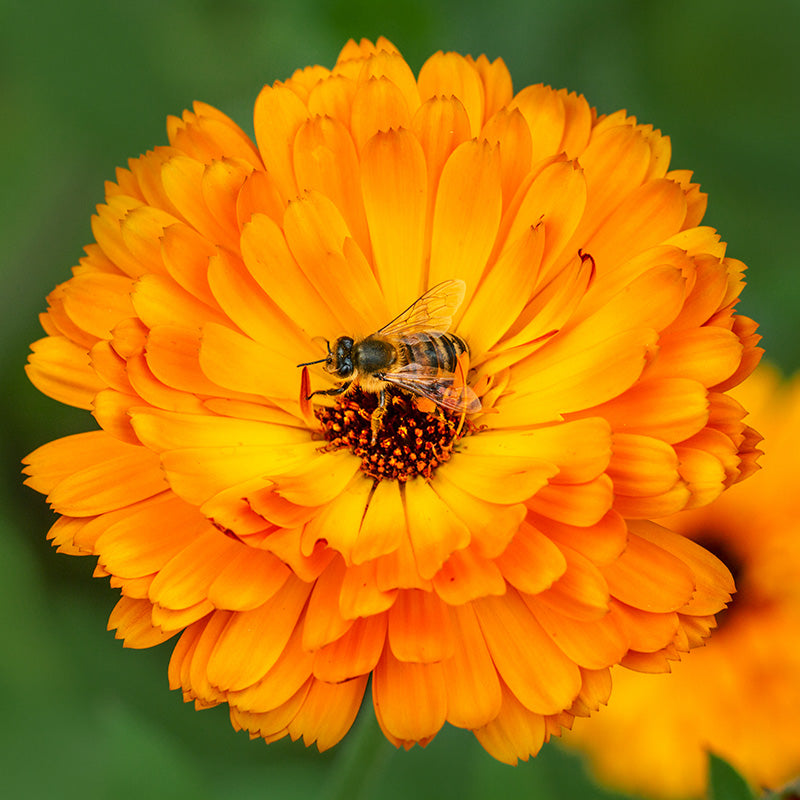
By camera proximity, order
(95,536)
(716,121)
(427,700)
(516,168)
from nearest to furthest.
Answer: (427,700)
(95,536)
(516,168)
(716,121)

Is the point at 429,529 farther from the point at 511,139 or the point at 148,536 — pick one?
the point at 511,139

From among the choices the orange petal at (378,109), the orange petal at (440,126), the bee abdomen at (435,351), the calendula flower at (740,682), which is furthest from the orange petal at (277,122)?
the calendula flower at (740,682)

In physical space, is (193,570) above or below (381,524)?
below

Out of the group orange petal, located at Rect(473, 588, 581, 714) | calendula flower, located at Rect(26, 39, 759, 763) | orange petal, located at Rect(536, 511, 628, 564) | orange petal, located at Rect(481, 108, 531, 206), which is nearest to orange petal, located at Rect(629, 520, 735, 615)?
calendula flower, located at Rect(26, 39, 759, 763)

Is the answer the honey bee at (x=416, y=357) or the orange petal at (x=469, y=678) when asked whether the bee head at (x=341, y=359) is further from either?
the orange petal at (x=469, y=678)

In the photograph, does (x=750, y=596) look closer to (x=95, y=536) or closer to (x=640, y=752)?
(x=640, y=752)

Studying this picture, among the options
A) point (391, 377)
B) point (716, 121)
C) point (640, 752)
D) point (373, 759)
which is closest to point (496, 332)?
point (391, 377)

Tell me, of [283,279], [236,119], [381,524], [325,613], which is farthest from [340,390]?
[236,119]
